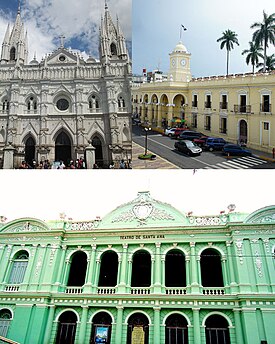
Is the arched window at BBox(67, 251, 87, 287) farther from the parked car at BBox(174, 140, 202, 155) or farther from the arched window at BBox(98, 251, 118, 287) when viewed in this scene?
the parked car at BBox(174, 140, 202, 155)

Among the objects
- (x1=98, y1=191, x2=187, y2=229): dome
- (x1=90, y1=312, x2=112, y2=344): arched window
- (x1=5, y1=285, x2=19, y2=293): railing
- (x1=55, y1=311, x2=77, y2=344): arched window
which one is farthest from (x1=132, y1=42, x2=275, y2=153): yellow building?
(x1=5, y1=285, x2=19, y2=293): railing

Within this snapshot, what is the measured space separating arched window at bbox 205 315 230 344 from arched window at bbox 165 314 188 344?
31 cm

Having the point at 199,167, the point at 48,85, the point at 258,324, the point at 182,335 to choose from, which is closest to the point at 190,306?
the point at 182,335

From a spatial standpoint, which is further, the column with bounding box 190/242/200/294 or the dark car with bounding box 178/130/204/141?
the column with bounding box 190/242/200/294

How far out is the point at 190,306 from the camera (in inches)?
193

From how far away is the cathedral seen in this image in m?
4.04

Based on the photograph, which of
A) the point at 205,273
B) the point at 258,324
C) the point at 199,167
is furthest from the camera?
the point at 205,273

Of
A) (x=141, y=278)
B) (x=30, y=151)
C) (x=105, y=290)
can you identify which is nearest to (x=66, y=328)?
(x=105, y=290)

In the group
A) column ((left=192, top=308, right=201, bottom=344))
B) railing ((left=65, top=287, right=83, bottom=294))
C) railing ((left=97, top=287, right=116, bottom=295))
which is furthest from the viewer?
railing ((left=65, top=287, right=83, bottom=294))

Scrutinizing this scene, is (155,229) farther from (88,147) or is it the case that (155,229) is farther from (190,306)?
(88,147)

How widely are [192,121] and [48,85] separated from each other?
193 centimetres

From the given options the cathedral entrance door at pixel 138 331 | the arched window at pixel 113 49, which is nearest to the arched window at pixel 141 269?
the cathedral entrance door at pixel 138 331

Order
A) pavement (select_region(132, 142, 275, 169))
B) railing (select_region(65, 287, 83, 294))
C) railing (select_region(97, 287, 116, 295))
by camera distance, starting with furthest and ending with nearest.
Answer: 1. railing (select_region(65, 287, 83, 294))
2. railing (select_region(97, 287, 116, 295))
3. pavement (select_region(132, 142, 275, 169))

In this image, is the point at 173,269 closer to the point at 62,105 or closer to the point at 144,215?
the point at 144,215
